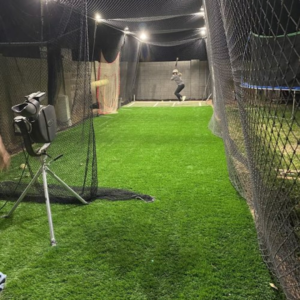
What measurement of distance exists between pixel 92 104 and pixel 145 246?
2350 millimetres

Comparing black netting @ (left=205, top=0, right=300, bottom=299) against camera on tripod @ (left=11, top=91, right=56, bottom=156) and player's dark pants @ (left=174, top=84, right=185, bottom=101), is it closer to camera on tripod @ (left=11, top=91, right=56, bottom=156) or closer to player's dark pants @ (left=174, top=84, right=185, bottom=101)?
camera on tripod @ (left=11, top=91, right=56, bottom=156)

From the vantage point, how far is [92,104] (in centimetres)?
366

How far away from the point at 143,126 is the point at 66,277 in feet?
13.9

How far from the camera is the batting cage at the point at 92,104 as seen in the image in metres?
1.52

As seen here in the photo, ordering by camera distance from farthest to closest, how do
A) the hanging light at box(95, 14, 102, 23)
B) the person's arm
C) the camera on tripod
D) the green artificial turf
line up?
the hanging light at box(95, 14, 102, 23)
the person's arm
the camera on tripod
the green artificial turf

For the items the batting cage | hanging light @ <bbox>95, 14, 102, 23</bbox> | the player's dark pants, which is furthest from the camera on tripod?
the player's dark pants

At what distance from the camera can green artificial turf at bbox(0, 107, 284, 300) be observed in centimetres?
144

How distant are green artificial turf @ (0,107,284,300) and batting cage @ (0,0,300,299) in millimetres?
133

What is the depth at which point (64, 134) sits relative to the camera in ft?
9.68

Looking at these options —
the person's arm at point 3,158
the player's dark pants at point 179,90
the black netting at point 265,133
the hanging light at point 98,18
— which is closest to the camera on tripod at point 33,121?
the person's arm at point 3,158

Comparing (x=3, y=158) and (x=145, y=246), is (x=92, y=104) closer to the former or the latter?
(x=3, y=158)

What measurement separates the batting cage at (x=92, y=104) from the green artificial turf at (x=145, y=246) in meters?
0.13

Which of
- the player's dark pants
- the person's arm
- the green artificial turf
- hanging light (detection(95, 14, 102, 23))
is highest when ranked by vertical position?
hanging light (detection(95, 14, 102, 23))

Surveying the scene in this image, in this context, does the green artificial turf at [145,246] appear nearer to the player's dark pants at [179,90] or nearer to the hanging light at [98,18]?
the hanging light at [98,18]
